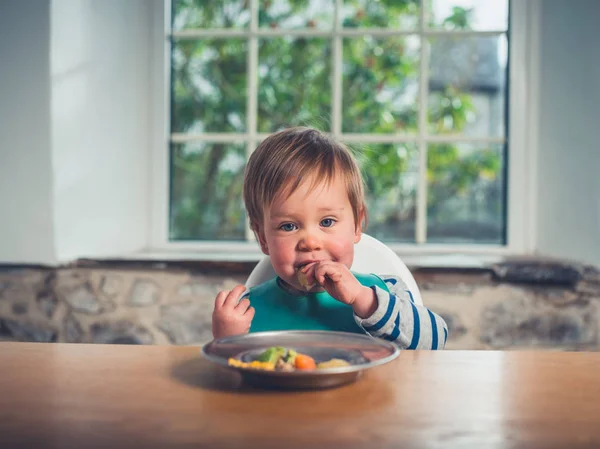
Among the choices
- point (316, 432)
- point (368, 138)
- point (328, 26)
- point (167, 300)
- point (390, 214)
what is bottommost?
point (167, 300)

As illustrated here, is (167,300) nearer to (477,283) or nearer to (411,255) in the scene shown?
(411,255)

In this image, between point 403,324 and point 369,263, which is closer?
point 403,324

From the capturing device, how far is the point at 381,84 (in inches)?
101

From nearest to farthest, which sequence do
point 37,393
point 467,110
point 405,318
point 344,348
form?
1. point 37,393
2. point 344,348
3. point 405,318
4. point 467,110

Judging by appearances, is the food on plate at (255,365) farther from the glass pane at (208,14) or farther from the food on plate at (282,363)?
the glass pane at (208,14)

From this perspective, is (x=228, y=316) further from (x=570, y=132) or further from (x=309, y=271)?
(x=570, y=132)

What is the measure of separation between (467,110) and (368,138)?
412 millimetres

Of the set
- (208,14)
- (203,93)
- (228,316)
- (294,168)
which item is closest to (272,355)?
(228,316)

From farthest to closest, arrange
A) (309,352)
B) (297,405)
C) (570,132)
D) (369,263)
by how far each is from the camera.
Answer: (570,132), (369,263), (309,352), (297,405)

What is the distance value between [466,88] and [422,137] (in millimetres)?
284

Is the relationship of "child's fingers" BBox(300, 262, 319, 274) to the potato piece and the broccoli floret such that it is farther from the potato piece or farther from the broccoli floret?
the broccoli floret

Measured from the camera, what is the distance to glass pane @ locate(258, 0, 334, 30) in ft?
8.37

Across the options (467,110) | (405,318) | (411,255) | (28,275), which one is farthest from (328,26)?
(405,318)

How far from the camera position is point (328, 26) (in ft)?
8.38
